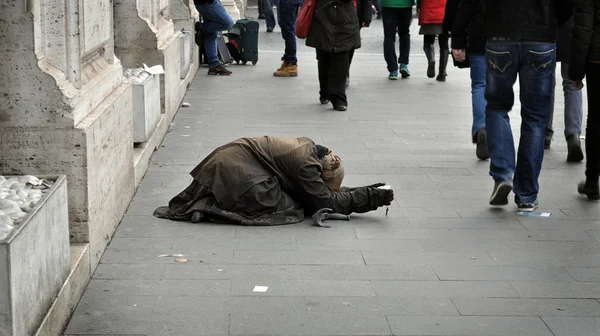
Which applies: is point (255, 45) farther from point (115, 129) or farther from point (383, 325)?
point (383, 325)

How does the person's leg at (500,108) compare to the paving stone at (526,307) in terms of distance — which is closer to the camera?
the paving stone at (526,307)

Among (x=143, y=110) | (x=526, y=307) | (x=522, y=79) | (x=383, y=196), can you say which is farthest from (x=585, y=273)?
(x=143, y=110)

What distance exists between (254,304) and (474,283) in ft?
4.03

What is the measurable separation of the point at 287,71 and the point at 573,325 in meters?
9.88

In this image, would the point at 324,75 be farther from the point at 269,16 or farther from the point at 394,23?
the point at 269,16

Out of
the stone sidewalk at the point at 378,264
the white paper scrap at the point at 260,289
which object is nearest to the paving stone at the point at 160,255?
the stone sidewalk at the point at 378,264

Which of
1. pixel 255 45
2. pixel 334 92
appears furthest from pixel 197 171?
pixel 255 45

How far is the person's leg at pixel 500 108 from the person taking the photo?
677 cm

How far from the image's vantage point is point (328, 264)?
18.6 feet

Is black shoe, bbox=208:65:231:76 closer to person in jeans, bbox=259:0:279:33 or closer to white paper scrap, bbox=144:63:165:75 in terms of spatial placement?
white paper scrap, bbox=144:63:165:75

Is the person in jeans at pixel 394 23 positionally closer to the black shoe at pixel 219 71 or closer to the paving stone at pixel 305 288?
the black shoe at pixel 219 71

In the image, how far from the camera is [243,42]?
15523 mm

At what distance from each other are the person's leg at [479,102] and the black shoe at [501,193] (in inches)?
63.8

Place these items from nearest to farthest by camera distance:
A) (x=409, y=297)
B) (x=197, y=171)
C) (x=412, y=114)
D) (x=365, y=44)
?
(x=409, y=297) < (x=197, y=171) < (x=412, y=114) < (x=365, y=44)
